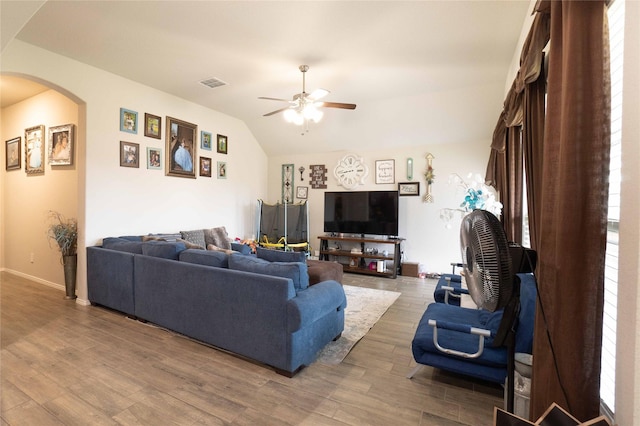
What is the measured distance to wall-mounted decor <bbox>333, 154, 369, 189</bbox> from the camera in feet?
20.9

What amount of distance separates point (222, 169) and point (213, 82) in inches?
76.7

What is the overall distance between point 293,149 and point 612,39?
594 centimetres

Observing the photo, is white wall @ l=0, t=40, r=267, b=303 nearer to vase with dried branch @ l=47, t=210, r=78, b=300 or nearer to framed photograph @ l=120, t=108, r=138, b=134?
framed photograph @ l=120, t=108, r=138, b=134

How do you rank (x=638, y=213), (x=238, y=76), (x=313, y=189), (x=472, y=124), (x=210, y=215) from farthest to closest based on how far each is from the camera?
(x=313, y=189)
(x=210, y=215)
(x=472, y=124)
(x=238, y=76)
(x=638, y=213)

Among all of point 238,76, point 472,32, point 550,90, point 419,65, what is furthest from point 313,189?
point 550,90

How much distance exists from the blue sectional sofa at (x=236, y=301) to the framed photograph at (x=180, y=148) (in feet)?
6.53

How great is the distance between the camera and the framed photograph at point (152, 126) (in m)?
4.57

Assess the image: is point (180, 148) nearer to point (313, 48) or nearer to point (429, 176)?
point (313, 48)

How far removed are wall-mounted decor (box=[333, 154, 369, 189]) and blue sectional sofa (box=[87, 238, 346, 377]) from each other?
387 cm

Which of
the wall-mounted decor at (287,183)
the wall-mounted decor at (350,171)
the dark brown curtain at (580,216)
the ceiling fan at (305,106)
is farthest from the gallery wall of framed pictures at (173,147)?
the dark brown curtain at (580,216)

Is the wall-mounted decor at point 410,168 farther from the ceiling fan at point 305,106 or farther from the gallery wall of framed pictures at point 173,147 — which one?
the gallery wall of framed pictures at point 173,147

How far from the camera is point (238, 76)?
4156 mm

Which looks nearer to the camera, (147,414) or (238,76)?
(147,414)

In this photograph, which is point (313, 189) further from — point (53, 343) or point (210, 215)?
point (53, 343)
